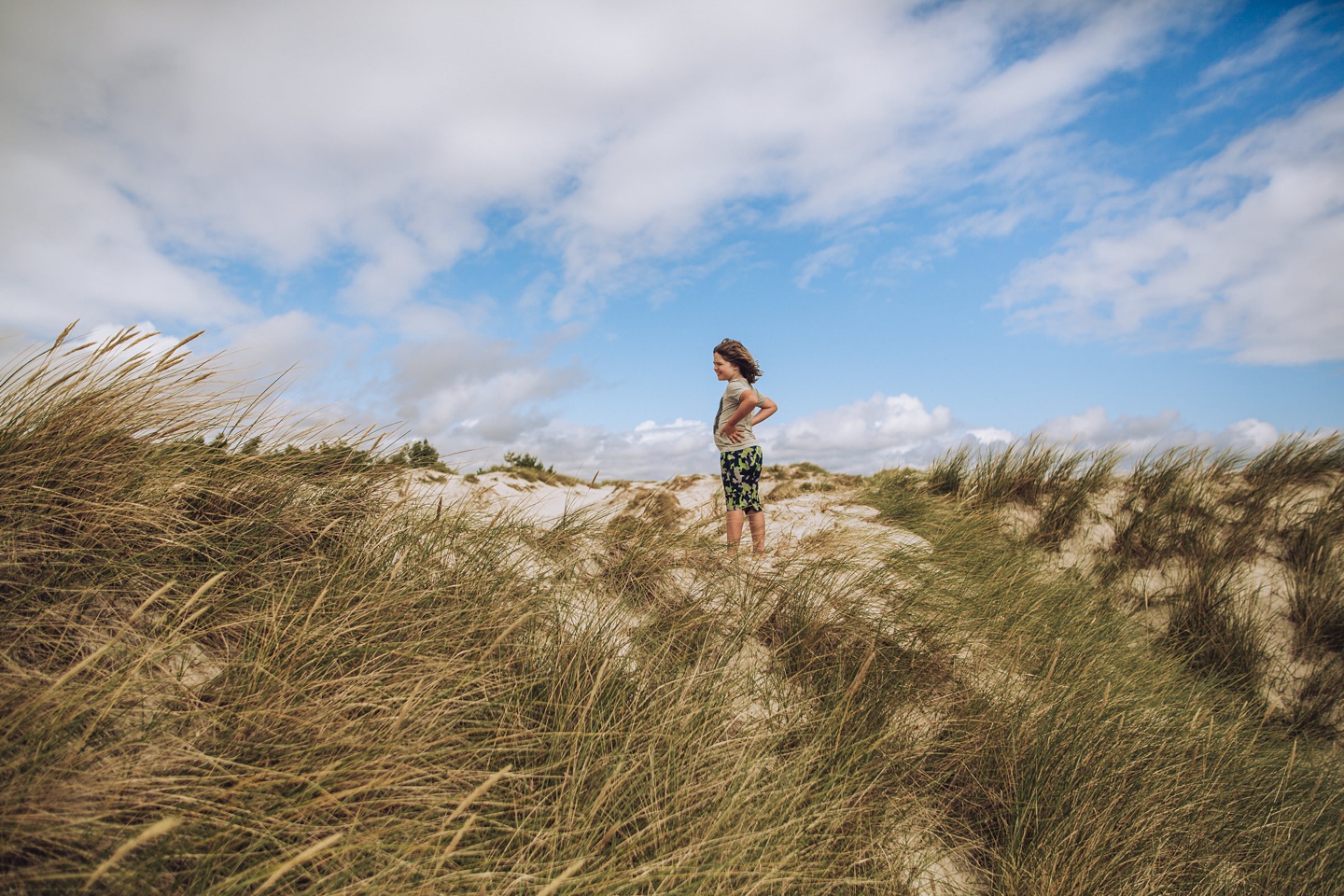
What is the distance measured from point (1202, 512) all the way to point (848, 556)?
6.09 metres

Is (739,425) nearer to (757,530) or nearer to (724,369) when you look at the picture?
(724,369)

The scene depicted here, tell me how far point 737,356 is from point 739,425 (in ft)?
2.06

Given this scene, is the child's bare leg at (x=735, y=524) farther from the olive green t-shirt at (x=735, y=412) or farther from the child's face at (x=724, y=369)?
the child's face at (x=724, y=369)

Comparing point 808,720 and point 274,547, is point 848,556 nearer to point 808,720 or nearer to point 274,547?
point 808,720

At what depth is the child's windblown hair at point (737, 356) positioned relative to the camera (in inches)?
219

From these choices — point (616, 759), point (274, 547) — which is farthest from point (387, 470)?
point (616, 759)

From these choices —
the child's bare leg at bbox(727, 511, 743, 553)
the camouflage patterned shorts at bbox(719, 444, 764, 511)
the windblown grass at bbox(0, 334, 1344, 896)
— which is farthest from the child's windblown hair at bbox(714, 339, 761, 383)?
the windblown grass at bbox(0, 334, 1344, 896)

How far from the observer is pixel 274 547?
2.55 m

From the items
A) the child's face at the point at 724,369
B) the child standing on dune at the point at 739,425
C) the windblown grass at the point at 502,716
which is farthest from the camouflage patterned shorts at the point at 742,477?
the windblown grass at the point at 502,716

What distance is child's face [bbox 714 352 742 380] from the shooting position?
5.59m

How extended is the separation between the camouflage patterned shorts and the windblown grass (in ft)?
5.14

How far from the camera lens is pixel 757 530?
481cm

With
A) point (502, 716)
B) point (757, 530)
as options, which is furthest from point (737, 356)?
point (502, 716)

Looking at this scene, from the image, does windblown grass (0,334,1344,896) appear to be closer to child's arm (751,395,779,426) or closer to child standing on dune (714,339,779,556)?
child standing on dune (714,339,779,556)
